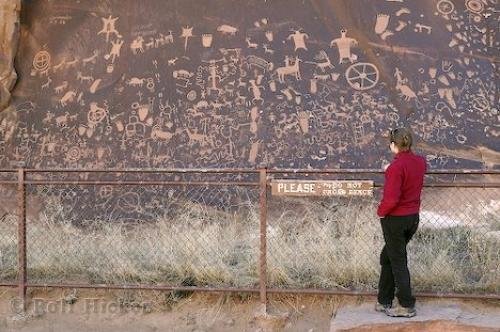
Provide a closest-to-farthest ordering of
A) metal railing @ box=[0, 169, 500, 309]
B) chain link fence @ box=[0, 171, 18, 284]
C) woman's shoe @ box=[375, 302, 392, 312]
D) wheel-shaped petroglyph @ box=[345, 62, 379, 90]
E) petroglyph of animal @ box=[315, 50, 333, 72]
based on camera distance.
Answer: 1. woman's shoe @ box=[375, 302, 392, 312]
2. metal railing @ box=[0, 169, 500, 309]
3. chain link fence @ box=[0, 171, 18, 284]
4. wheel-shaped petroglyph @ box=[345, 62, 379, 90]
5. petroglyph of animal @ box=[315, 50, 333, 72]

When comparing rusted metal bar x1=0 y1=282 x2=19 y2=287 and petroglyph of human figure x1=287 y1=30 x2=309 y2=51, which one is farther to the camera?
petroglyph of human figure x1=287 y1=30 x2=309 y2=51

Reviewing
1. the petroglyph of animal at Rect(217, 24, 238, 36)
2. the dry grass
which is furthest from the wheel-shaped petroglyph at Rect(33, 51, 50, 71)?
the dry grass

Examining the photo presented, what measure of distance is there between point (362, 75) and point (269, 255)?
3951 mm

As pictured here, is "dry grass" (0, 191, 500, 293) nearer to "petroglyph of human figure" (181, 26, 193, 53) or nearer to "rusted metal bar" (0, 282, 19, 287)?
"rusted metal bar" (0, 282, 19, 287)

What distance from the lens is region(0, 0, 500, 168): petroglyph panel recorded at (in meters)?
9.47

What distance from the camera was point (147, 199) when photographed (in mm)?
9828

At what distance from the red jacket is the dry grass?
1223 mm

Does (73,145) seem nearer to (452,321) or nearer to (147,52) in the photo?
(147,52)

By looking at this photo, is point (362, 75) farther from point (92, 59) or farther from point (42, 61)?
point (42, 61)

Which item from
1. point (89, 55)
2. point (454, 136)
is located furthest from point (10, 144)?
point (454, 136)

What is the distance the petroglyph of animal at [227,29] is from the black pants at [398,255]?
18.2 ft

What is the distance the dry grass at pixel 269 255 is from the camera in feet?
20.3

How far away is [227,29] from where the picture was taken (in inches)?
395
